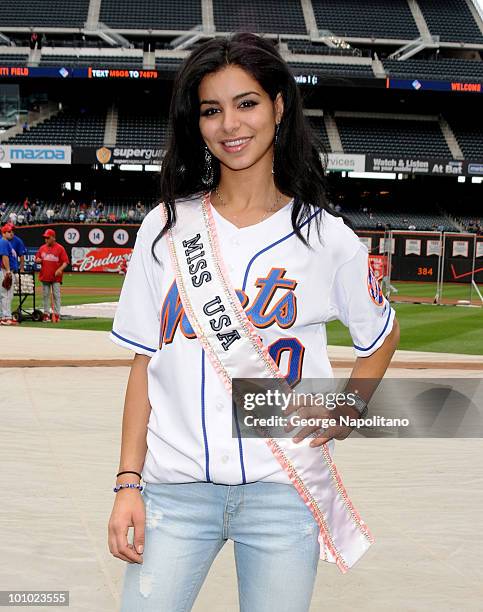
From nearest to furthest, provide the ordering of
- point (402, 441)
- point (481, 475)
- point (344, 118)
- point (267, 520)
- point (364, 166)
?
point (267, 520) → point (481, 475) → point (402, 441) → point (364, 166) → point (344, 118)

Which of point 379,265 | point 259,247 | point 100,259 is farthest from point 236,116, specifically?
point 100,259

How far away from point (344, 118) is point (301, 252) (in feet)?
176

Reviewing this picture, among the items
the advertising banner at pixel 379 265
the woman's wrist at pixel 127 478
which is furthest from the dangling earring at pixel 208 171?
the advertising banner at pixel 379 265

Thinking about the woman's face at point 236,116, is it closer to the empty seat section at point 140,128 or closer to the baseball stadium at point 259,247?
the baseball stadium at point 259,247

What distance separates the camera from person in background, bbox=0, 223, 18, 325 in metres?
16.5

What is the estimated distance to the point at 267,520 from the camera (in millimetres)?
2041

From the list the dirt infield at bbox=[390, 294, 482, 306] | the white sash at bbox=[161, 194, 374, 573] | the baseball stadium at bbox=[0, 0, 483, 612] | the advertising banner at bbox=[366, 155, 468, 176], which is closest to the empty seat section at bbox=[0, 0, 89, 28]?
the baseball stadium at bbox=[0, 0, 483, 612]

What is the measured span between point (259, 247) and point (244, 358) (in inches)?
11.7

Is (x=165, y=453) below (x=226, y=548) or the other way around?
the other way around

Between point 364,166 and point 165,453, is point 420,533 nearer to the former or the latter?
point 165,453

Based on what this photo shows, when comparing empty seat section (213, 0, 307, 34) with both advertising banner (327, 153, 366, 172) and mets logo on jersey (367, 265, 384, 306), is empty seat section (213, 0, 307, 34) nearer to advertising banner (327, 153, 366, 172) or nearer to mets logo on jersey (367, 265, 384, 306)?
advertising banner (327, 153, 366, 172)

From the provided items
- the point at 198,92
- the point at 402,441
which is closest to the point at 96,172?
the point at 402,441

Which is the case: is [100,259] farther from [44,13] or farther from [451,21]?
[451,21]

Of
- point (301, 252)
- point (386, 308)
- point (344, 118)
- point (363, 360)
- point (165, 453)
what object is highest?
point (344, 118)
